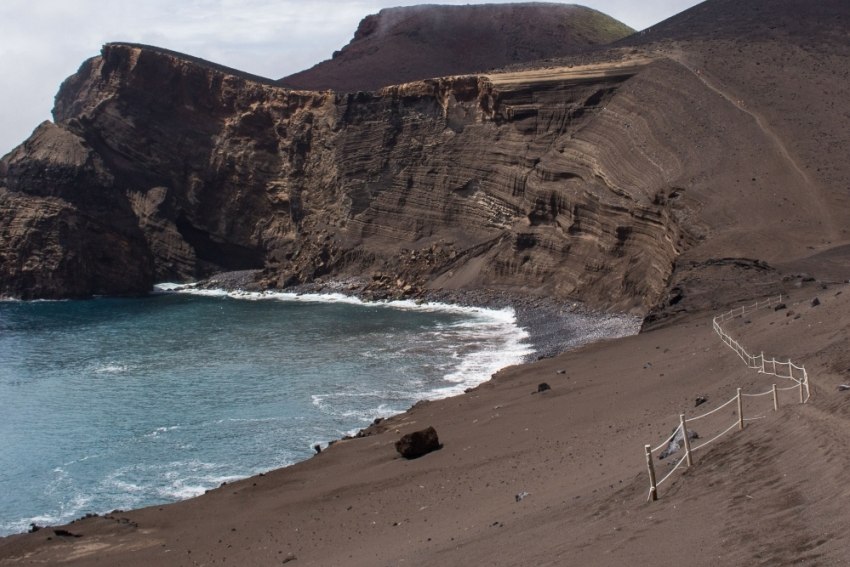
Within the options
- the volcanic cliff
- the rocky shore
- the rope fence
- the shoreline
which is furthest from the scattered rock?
the volcanic cliff

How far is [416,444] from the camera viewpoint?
71.3 feet

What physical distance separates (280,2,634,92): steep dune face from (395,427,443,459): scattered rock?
2915 inches

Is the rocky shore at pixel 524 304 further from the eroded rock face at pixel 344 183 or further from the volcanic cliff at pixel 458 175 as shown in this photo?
the eroded rock face at pixel 344 183

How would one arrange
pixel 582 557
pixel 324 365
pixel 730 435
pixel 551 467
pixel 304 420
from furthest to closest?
pixel 324 365
pixel 304 420
pixel 551 467
pixel 730 435
pixel 582 557

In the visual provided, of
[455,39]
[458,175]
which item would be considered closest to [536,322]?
[458,175]

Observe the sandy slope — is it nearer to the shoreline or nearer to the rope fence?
the rope fence

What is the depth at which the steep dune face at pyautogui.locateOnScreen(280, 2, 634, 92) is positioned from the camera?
9944 centimetres

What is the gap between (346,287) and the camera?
208 feet

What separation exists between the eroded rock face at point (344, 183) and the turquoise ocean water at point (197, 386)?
688 cm

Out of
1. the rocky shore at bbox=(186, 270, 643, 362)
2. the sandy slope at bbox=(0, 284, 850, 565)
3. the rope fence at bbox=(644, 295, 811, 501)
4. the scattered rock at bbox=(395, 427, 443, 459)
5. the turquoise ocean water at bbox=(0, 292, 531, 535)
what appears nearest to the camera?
the sandy slope at bbox=(0, 284, 850, 565)

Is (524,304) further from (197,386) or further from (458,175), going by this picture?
(197,386)

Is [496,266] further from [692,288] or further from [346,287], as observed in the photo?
[692,288]

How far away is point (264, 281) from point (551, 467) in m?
53.0

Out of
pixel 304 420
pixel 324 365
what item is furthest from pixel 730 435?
pixel 324 365
